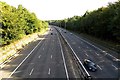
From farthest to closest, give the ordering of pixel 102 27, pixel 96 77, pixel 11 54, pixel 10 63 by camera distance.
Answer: pixel 102 27, pixel 11 54, pixel 10 63, pixel 96 77

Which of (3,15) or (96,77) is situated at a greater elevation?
(3,15)

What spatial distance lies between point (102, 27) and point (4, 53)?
140 ft

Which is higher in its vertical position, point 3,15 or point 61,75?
point 3,15

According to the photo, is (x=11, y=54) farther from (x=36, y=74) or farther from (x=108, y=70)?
(x=108, y=70)

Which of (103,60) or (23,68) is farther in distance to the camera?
(103,60)

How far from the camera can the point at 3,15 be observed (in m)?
64.8

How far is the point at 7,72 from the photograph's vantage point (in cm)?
3534

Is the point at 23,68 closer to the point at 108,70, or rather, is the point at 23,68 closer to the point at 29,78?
the point at 29,78

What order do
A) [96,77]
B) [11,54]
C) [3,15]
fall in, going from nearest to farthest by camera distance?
[96,77], [11,54], [3,15]

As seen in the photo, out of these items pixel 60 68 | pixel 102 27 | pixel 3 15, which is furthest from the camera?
pixel 102 27

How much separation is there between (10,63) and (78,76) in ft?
51.1

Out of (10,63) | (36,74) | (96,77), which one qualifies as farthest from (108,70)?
(10,63)

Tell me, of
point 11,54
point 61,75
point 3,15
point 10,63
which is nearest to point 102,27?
point 3,15

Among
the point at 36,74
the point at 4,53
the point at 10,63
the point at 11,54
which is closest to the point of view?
the point at 36,74
